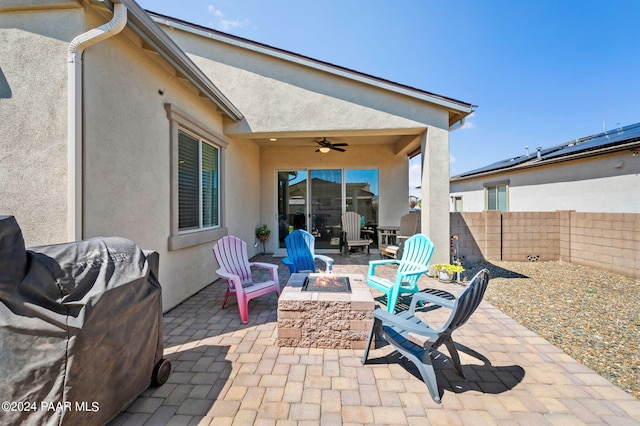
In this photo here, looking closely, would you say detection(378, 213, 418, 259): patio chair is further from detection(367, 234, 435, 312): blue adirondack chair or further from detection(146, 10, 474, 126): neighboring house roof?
detection(146, 10, 474, 126): neighboring house roof

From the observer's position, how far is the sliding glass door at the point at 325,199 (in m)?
7.46

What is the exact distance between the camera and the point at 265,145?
291 inches

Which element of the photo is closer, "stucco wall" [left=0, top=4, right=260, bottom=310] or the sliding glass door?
"stucco wall" [left=0, top=4, right=260, bottom=310]

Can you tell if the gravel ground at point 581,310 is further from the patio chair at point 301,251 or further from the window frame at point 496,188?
the window frame at point 496,188

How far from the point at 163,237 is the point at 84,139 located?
56.8 inches

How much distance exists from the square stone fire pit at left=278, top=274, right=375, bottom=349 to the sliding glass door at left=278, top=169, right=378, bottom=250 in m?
5.02

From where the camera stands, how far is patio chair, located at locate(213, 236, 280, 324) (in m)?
3.04

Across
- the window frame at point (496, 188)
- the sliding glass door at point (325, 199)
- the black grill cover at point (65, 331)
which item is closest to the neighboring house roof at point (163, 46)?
the black grill cover at point (65, 331)

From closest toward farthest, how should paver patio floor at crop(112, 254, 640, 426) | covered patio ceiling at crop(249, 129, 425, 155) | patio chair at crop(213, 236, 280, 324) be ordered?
paver patio floor at crop(112, 254, 640, 426)
patio chair at crop(213, 236, 280, 324)
covered patio ceiling at crop(249, 129, 425, 155)

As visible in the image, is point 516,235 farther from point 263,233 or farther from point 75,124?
point 75,124

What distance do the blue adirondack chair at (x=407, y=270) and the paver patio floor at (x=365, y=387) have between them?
0.75 m

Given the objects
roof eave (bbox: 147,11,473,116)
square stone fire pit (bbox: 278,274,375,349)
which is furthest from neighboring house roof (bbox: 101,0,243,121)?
square stone fire pit (bbox: 278,274,375,349)

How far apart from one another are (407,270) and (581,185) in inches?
303

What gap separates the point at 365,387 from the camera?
1956 mm
